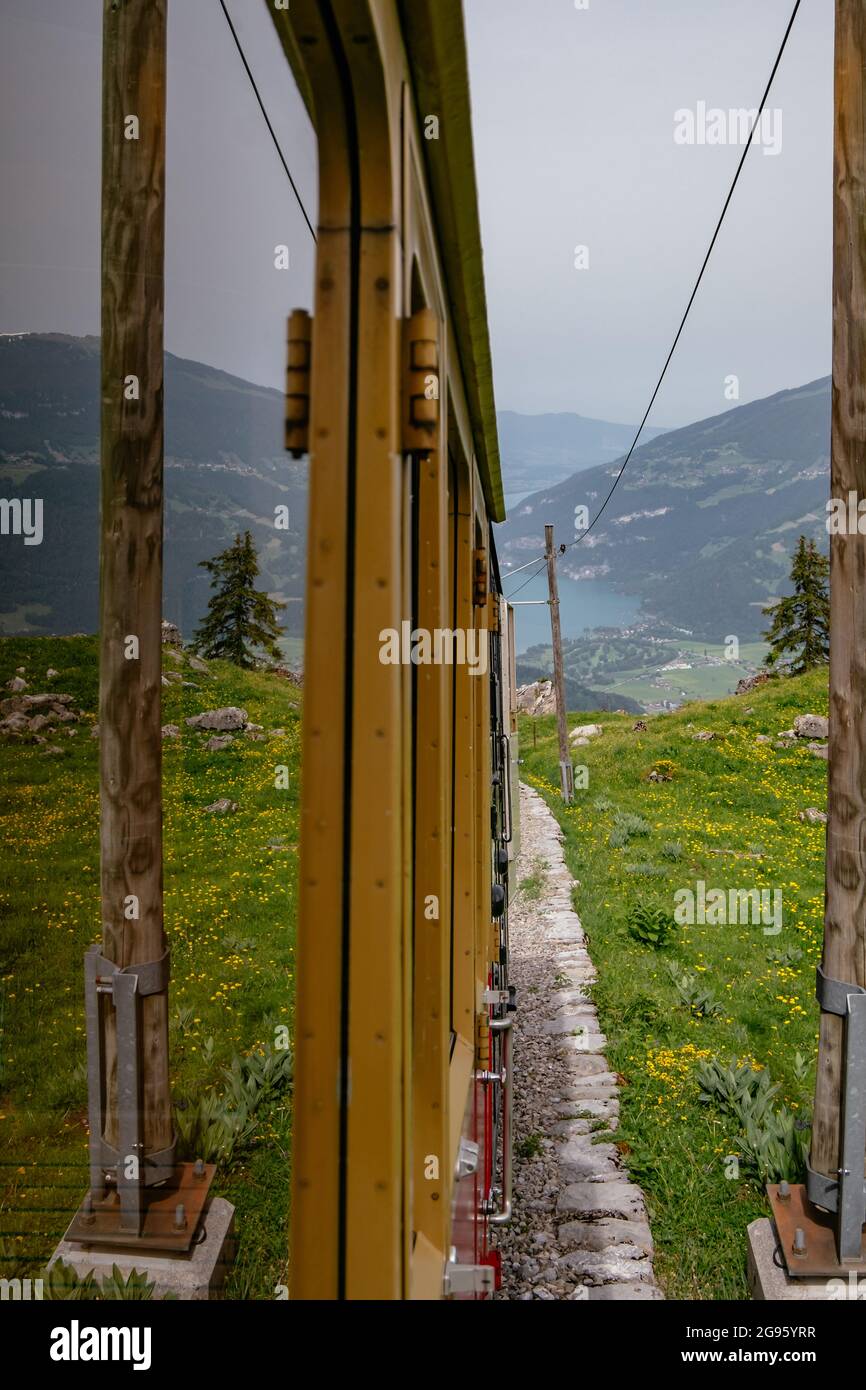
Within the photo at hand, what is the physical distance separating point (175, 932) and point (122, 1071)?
3.68 m

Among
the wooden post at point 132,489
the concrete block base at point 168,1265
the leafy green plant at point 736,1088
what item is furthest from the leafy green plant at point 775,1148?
the wooden post at point 132,489

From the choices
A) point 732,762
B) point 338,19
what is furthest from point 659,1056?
point 732,762

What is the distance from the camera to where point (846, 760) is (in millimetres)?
3463

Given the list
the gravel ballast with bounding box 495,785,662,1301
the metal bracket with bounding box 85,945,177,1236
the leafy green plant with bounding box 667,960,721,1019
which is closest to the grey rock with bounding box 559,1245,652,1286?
the gravel ballast with bounding box 495,785,662,1301

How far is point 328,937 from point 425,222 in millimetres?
A: 1388

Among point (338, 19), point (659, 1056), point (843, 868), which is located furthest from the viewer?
point (659, 1056)

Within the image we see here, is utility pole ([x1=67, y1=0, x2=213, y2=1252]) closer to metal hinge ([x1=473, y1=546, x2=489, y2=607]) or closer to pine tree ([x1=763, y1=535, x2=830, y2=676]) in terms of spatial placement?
metal hinge ([x1=473, y1=546, x2=489, y2=607])

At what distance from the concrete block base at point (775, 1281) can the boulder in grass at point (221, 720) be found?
337 inches

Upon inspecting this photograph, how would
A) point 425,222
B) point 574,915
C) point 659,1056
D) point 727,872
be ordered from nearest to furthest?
point 425,222 → point 659,1056 → point 574,915 → point 727,872

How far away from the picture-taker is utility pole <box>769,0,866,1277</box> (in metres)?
3.38

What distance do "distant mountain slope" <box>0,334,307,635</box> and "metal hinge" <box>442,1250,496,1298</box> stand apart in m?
6.89
